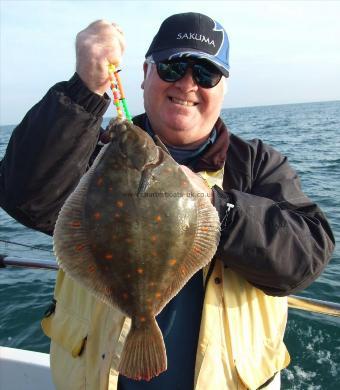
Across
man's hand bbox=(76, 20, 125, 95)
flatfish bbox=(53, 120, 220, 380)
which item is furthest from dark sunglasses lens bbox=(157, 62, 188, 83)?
flatfish bbox=(53, 120, 220, 380)

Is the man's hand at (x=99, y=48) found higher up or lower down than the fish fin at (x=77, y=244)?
higher up

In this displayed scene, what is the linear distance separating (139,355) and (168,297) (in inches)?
12.2

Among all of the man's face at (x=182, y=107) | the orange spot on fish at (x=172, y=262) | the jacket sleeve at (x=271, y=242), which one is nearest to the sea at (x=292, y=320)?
the man's face at (x=182, y=107)

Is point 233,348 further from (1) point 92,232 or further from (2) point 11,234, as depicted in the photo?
(2) point 11,234

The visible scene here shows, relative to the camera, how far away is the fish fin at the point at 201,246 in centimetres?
199

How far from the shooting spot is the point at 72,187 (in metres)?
2.40

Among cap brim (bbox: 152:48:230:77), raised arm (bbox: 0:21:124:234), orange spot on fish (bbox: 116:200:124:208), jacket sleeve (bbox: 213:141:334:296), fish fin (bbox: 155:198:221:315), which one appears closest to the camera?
orange spot on fish (bbox: 116:200:124:208)

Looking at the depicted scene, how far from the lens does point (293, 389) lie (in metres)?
4.82

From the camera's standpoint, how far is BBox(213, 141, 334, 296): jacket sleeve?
209 centimetres

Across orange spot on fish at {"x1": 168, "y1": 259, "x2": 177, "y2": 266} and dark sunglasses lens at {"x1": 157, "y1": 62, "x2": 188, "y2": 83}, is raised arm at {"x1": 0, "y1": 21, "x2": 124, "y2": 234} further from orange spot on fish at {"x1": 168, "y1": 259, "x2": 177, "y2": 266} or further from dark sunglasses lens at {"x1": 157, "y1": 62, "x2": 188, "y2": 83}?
orange spot on fish at {"x1": 168, "y1": 259, "x2": 177, "y2": 266}

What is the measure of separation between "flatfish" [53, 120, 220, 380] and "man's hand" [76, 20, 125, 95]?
33cm

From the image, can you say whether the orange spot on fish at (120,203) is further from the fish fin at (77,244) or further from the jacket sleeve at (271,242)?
the jacket sleeve at (271,242)

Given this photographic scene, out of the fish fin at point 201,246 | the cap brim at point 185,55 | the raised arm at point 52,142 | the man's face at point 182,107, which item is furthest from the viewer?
the man's face at point 182,107

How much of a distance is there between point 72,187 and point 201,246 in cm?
89
